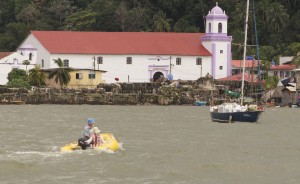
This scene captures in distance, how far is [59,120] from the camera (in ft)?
240

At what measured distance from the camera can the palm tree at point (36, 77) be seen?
114062 millimetres

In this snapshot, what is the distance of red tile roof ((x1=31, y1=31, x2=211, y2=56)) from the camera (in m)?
124

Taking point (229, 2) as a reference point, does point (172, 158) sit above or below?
below

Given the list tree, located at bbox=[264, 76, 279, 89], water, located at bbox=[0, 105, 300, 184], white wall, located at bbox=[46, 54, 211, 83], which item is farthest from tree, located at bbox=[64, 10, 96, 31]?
water, located at bbox=[0, 105, 300, 184]

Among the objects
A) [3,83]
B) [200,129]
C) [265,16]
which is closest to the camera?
[200,129]

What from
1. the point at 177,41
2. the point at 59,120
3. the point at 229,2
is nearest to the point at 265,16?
the point at 229,2

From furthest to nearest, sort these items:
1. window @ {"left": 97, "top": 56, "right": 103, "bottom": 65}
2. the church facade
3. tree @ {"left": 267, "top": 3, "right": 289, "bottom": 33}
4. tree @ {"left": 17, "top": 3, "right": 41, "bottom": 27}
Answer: tree @ {"left": 17, "top": 3, "right": 41, "bottom": 27}
tree @ {"left": 267, "top": 3, "right": 289, "bottom": 33}
window @ {"left": 97, "top": 56, "right": 103, "bottom": 65}
the church facade

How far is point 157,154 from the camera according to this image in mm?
46938

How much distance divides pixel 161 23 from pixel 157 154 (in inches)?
Result: 3954

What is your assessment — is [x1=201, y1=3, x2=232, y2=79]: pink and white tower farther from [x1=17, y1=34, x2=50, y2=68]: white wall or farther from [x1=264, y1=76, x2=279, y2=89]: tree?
[x1=17, y1=34, x2=50, y2=68]: white wall

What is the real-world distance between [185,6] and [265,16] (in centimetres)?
1612

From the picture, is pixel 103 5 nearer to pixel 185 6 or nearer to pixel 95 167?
pixel 185 6

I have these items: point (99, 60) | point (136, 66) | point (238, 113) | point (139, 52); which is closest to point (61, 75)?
point (99, 60)

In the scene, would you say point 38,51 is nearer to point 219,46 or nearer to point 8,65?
point 8,65
